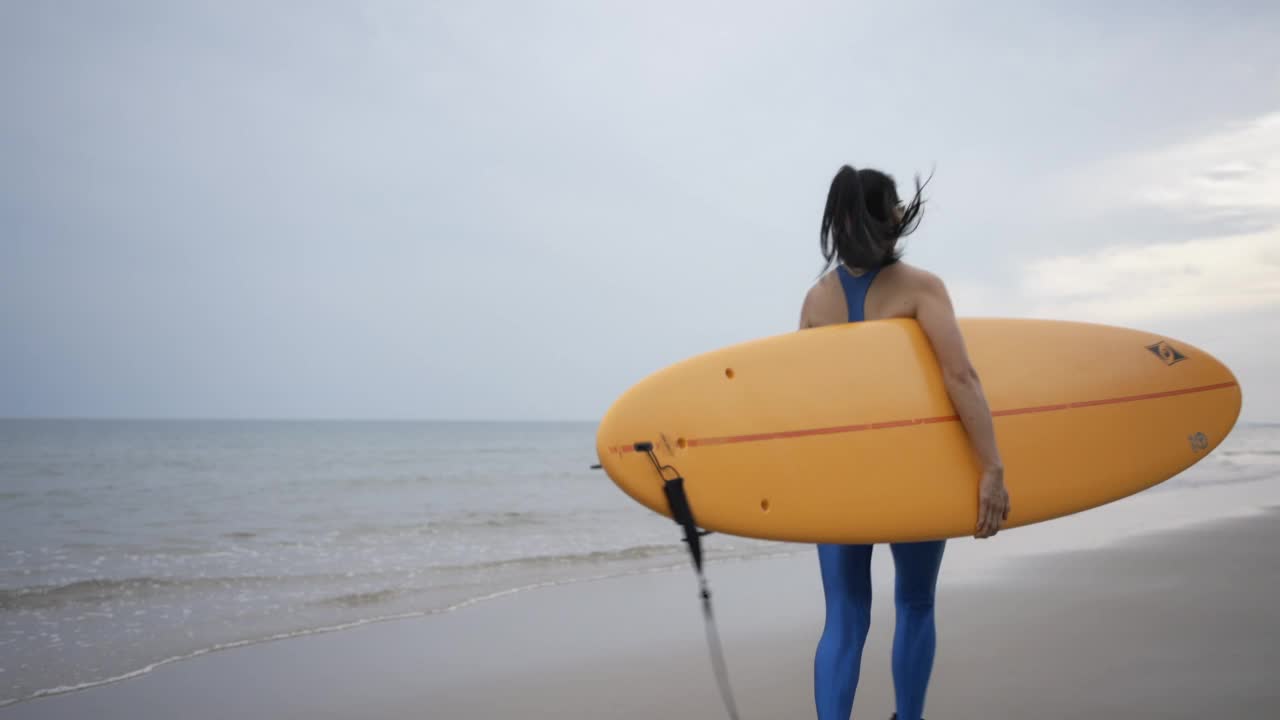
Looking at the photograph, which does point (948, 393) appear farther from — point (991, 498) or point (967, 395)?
point (991, 498)

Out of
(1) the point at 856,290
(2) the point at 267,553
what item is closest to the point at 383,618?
(2) the point at 267,553

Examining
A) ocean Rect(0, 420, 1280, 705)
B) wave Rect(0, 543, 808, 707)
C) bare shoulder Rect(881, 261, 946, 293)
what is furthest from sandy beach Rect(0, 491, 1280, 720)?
bare shoulder Rect(881, 261, 946, 293)

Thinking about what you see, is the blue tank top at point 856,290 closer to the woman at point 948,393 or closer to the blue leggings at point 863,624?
the woman at point 948,393

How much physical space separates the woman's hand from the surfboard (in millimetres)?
29

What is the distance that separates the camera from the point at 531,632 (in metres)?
4.05

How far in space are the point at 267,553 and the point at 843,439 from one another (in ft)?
22.8

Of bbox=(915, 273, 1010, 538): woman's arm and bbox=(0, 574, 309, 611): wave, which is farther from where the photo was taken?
bbox=(0, 574, 309, 611): wave

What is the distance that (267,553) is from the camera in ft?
23.6

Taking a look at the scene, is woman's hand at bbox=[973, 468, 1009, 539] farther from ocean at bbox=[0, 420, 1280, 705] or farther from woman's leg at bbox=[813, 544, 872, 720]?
ocean at bbox=[0, 420, 1280, 705]

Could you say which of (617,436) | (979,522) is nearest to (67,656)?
(617,436)

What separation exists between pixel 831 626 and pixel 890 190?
1.02m

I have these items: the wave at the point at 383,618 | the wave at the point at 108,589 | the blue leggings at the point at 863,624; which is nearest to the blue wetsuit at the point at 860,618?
the blue leggings at the point at 863,624

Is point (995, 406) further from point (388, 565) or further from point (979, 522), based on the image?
point (388, 565)

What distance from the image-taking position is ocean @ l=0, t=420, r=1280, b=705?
4.27 metres
